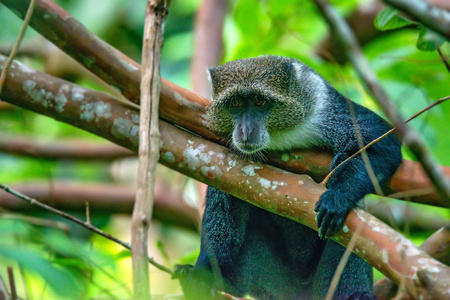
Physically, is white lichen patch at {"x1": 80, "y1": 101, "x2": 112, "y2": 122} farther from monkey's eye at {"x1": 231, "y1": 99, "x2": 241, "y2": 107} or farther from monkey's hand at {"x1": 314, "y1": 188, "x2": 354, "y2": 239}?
monkey's hand at {"x1": 314, "y1": 188, "x2": 354, "y2": 239}

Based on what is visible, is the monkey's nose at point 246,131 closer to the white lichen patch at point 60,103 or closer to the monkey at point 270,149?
the monkey at point 270,149

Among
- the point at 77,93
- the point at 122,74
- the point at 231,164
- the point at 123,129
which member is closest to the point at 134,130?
the point at 123,129

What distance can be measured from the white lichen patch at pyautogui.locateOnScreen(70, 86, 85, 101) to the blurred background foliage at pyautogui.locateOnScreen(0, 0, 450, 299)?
0.70 m

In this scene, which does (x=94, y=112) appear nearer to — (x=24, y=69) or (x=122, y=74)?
(x=122, y=74)

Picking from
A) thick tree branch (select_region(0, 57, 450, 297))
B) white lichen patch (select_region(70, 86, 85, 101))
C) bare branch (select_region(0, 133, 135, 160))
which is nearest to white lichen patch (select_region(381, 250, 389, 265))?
thick tree branch (select_region(0, 57, 450, 297))

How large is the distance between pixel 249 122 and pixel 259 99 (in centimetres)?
29

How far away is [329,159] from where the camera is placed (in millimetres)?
4090

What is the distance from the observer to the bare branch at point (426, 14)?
5.80 feet

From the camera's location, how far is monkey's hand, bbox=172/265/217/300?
4406mm

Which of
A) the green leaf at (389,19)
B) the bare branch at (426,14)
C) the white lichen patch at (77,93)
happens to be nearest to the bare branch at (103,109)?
the white lichen patch at (77,93)

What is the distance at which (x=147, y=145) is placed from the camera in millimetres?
2664

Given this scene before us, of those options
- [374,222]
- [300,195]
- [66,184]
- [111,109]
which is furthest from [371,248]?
[66,184]

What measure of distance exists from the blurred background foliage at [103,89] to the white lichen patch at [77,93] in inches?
27.5

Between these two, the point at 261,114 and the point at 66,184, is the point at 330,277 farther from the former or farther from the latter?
the point at 66,184
